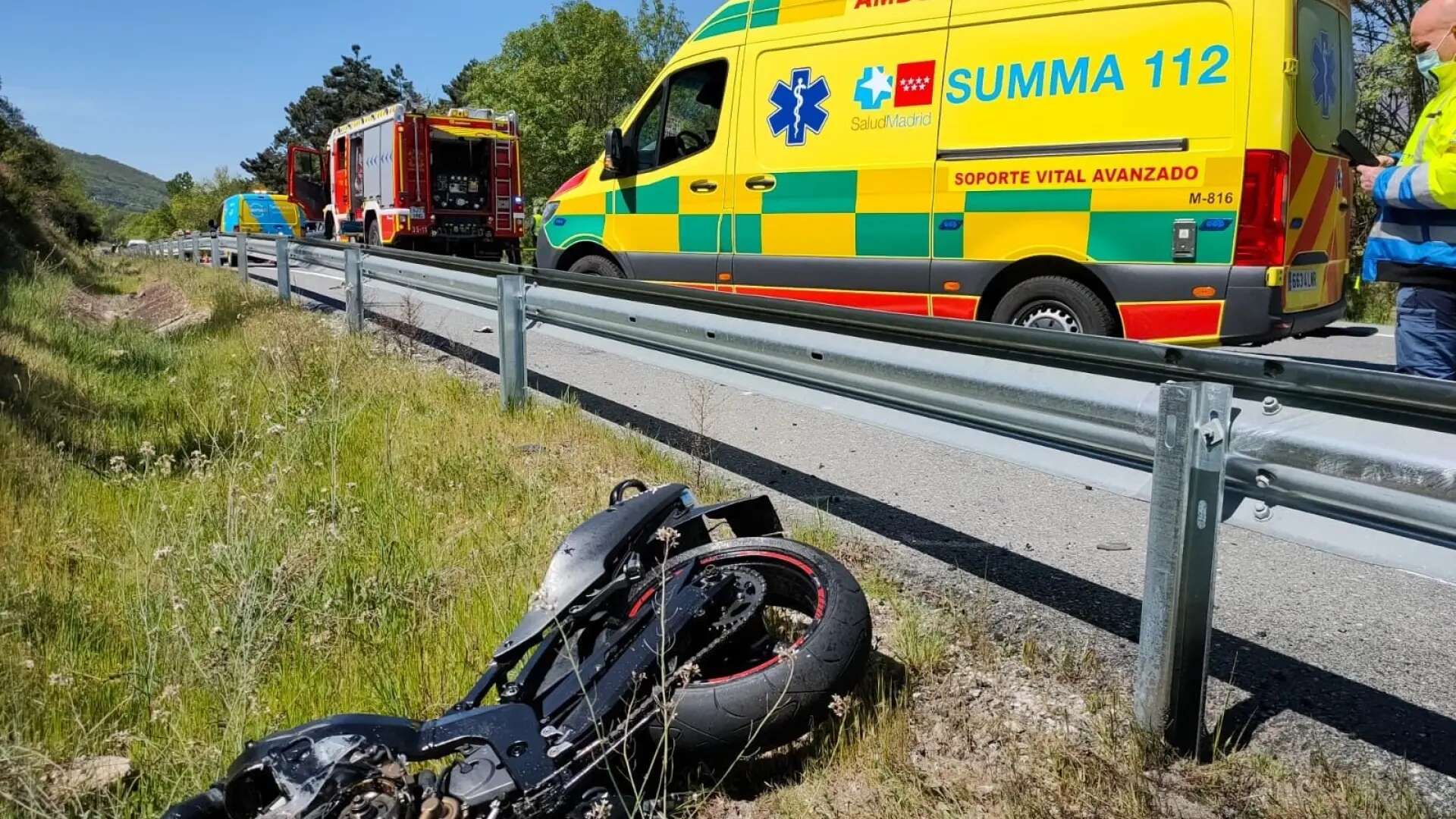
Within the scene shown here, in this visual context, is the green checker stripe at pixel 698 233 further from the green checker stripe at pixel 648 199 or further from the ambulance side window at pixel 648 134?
the ambulance side window at pixel 648 134

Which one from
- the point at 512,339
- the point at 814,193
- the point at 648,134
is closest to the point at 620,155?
the point at 648,134

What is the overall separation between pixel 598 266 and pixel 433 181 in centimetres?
1259

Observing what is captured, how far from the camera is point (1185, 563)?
1918mm

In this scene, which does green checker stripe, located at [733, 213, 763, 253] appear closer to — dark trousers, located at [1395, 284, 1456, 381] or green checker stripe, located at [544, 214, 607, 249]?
green checker stripe, located at [544, 214, 607, 249]

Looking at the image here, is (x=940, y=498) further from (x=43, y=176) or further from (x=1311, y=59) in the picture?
(x=43, y=176)

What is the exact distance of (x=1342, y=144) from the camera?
3.93m

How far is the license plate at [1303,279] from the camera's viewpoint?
529cm

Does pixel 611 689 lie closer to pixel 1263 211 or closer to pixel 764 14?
pixel 1263 211

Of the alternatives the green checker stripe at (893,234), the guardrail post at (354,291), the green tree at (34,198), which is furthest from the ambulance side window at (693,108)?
the green tree at (34,198)

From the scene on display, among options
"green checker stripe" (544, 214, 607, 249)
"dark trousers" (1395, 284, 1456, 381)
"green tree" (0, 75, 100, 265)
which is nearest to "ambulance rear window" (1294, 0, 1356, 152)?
"dark trousers" (1395, 284, 1456, 381)

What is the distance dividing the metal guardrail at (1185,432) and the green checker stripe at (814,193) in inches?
133

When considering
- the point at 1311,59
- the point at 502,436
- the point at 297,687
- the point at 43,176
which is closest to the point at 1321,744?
the point at 297,687

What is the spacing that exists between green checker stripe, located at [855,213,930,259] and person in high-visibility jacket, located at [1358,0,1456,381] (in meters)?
3.01

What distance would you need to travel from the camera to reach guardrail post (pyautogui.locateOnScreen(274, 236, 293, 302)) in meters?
10.0
